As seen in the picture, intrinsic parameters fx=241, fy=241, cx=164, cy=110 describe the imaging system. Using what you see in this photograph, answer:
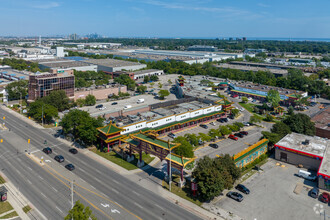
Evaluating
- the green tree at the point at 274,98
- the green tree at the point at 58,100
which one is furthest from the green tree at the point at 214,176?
the green tree at the point at 58,100

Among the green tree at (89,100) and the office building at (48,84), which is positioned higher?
the office building at (48,84)

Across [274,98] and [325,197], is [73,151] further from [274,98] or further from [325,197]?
[274,98]

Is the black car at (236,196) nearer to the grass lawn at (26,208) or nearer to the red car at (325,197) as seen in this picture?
the red car at (325,197)

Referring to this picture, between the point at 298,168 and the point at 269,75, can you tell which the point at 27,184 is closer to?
the point at 298,168

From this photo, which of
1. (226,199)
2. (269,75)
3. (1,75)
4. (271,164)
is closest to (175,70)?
(269,75)

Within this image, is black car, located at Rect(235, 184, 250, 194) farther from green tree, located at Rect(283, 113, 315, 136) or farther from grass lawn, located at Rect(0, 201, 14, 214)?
grass lawn, located at Rect(0, 201, 14, 214)
